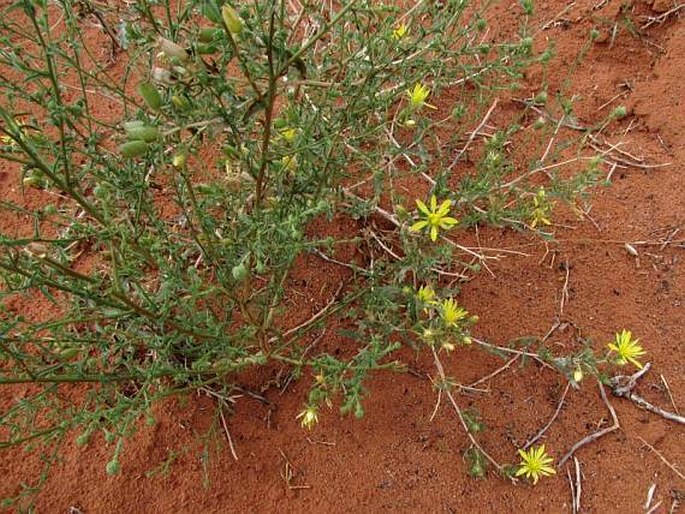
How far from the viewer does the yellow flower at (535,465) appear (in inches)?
84.2

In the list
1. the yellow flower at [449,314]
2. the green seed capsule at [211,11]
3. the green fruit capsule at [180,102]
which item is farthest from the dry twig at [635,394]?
the green seed capsule at [211,11]

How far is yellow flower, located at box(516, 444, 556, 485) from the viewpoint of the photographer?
214 cm

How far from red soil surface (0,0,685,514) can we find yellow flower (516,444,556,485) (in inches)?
2.2

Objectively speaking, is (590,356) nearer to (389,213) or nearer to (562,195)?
(562,195)

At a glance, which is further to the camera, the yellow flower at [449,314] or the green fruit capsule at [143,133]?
the yellow flower at [449,314]

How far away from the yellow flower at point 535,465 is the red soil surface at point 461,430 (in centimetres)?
6

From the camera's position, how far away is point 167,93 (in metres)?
1.68

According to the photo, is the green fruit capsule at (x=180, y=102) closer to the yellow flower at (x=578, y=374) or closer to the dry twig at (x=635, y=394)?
the yellow flower at (x=578, y=374)

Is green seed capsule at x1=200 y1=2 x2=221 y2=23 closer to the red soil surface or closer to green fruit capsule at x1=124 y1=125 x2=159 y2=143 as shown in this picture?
green fruit capsule at x1=124 y1=125 x2=159 y2=143

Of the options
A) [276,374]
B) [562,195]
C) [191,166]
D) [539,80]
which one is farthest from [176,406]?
[539,80]

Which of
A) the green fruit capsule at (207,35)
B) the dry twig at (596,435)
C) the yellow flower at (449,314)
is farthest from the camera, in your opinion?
the dry twig at (596,435)

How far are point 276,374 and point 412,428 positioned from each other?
0.50 meters

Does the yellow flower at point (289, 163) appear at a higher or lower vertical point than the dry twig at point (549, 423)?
higher

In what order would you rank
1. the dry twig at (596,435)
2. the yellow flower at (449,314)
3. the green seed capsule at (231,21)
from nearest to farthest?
the green seed capsule at (231,21) → the yellow flower at (449,314) → the dry twig at (596,435)
